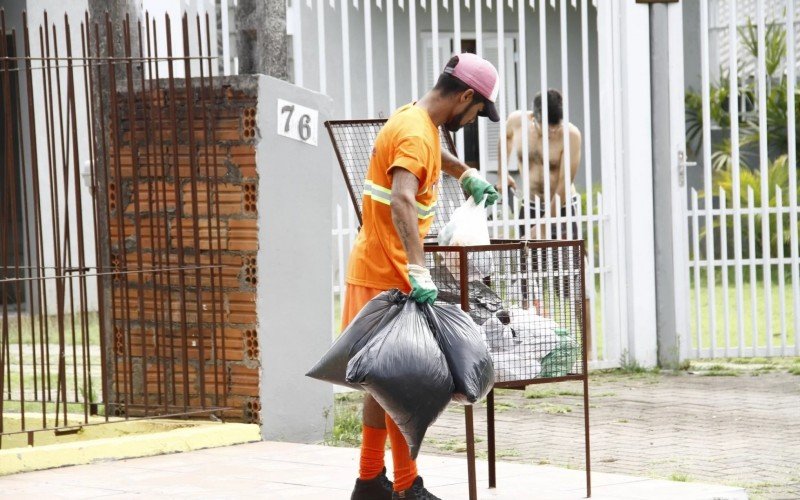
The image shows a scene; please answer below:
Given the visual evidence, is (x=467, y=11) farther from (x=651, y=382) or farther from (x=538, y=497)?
(x=538, y=497)

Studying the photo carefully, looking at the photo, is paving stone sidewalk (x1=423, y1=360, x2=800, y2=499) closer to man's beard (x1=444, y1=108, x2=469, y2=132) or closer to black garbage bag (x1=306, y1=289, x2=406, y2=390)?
black garbage bag (x1=306, y1=289, x2=406, y2=390)

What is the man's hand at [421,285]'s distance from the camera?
5426mm

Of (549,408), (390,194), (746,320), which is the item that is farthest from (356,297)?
(746,320)

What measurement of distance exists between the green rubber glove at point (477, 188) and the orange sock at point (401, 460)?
100 centimetres

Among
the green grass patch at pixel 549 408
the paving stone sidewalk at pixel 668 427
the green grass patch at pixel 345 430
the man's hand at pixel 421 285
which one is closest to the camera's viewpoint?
the man's hand at pixel 421 285

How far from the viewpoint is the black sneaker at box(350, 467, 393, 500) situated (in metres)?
5.75

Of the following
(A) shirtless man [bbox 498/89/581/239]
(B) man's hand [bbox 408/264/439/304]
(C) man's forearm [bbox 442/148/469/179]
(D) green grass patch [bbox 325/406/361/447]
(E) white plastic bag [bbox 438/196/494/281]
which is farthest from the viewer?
(A) shirtless man [bbox 498/89/581/239]

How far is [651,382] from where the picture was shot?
396 inches

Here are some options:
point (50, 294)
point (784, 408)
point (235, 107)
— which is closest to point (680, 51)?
point (784, 408)

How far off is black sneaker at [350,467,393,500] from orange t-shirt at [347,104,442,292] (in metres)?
0.80

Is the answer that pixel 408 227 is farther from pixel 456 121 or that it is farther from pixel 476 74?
pixel 476 74

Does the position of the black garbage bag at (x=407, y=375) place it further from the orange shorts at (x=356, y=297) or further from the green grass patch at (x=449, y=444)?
the green grass patch at (x=449, y=444)

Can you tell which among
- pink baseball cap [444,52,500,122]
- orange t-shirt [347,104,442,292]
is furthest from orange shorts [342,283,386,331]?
pink baseball cap [444,52,500,122]

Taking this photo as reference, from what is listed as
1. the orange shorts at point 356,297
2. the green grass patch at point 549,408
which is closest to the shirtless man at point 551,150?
the green grass patch at point 549,408
